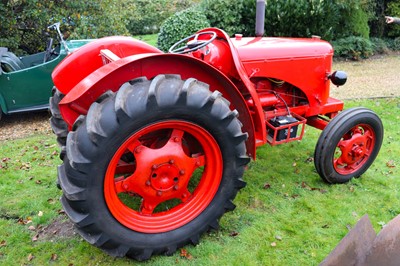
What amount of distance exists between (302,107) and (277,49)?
2.14 ft

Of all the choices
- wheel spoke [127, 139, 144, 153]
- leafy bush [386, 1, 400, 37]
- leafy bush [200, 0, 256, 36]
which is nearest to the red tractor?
wheel spoke [127, 139, 144, 153]

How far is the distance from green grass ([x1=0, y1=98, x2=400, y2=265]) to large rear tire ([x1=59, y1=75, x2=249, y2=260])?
9.3 inches

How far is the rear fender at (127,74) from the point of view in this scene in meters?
2.17

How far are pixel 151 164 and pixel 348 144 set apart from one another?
5.86 ft

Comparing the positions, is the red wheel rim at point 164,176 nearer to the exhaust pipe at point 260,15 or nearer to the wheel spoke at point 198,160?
the wheel spoke at point 198,160

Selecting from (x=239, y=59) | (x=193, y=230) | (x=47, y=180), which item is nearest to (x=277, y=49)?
(x=239, y=59)

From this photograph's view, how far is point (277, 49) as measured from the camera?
311 cm

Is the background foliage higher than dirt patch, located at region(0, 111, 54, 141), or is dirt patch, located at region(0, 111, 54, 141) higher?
the background foliage

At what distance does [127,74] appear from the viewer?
228cm

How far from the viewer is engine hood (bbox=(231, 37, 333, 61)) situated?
3014 millimetres

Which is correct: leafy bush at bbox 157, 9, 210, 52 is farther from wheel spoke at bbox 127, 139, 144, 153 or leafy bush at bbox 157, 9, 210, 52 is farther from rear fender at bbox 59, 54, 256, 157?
wheel spoke at bbox 127, 139, 144, 153

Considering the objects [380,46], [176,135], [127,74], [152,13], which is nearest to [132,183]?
[176,135]

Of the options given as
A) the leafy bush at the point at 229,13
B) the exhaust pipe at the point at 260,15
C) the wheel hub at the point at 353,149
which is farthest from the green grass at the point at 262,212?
the leafy bush at the point at 229,13

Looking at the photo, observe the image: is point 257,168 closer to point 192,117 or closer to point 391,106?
point 192,117
